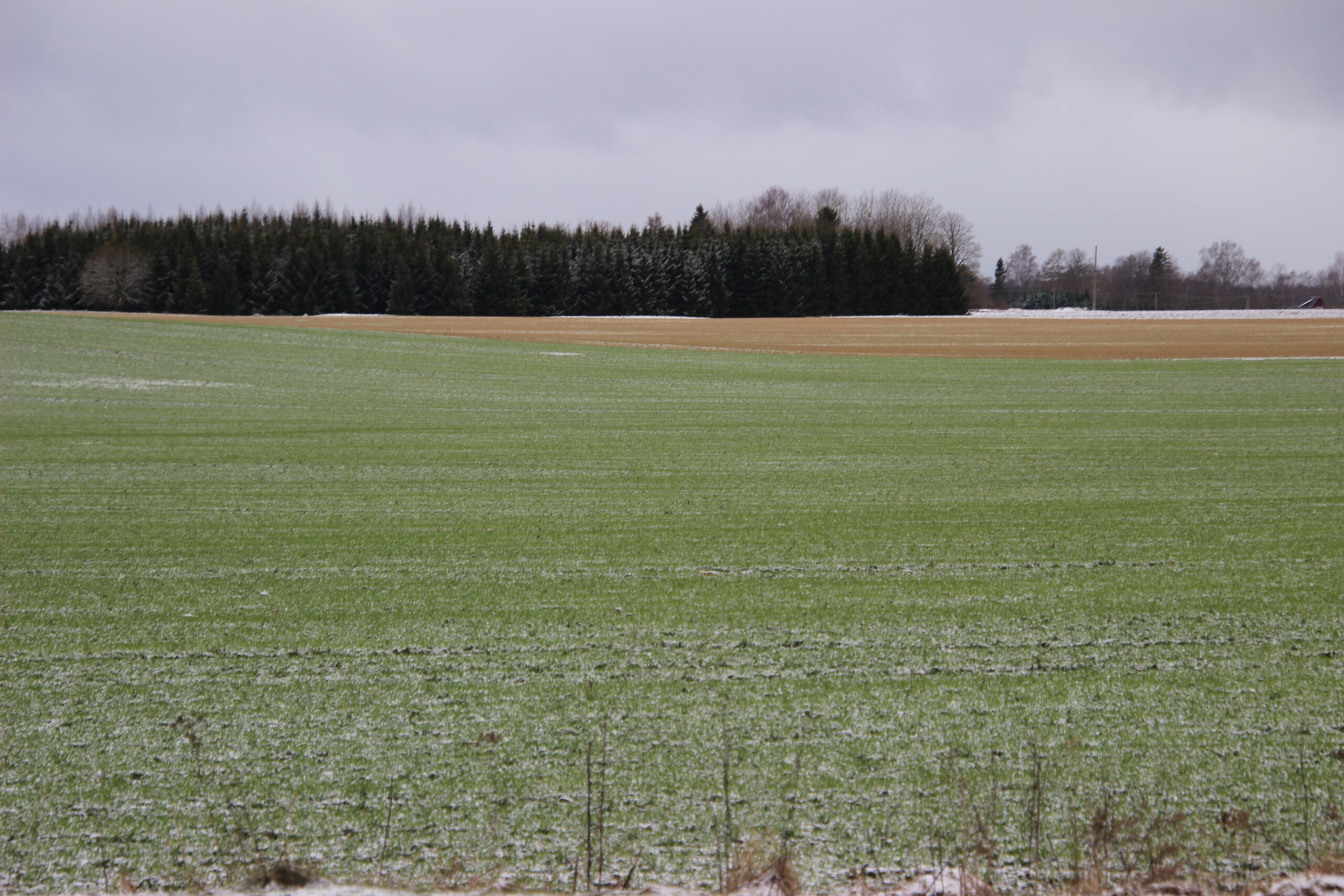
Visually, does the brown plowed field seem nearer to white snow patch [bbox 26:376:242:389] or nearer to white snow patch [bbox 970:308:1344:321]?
white snow patch [bbox 970:308:1344:321]

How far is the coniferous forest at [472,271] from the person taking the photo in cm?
5900

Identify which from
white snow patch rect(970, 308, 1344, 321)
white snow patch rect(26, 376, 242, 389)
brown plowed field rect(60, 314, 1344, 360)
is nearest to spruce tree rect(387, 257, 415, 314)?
brown plowed field rect(60, 314, 1344, 360)

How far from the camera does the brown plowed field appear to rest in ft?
99.2

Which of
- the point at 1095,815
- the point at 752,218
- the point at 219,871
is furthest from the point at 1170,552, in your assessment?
the point at 752,218

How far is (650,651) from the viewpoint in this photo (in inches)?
187

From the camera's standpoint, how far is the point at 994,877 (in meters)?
2.92

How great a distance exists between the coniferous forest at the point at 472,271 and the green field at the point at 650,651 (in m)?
50.7

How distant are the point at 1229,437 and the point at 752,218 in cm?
10243

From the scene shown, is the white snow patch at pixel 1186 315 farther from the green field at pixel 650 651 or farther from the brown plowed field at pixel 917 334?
the green field at pixel 650 651

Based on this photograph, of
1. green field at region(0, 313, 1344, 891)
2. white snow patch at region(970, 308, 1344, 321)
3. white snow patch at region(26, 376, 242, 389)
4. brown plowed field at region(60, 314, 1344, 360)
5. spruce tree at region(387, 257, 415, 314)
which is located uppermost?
spruce tree at region(387, 257, 415, 314)

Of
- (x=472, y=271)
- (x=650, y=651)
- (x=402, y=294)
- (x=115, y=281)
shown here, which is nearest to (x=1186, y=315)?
(x=472, y=271)

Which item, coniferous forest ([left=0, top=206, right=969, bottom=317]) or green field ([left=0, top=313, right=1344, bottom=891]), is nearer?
green field ([left=0, top=313, right=1344, bottom=891])

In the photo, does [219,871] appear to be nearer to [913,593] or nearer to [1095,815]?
[1095,815]

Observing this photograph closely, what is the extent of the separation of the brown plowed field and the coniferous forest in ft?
37.2
